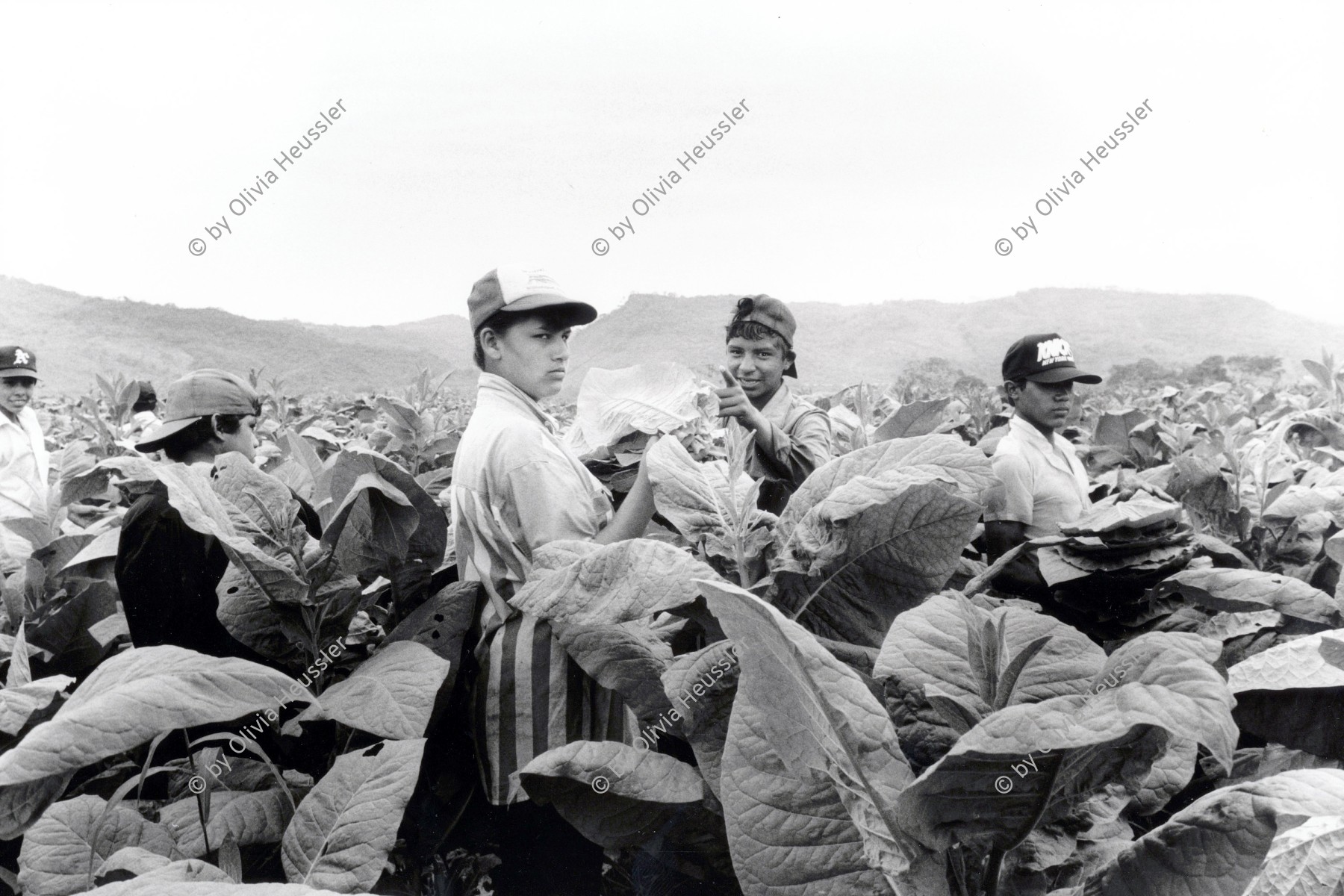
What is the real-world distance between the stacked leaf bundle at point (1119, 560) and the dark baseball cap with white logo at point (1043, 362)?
2.05 m

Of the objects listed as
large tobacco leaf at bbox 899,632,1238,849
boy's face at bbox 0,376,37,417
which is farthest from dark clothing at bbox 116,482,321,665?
boy's face at bbox 0,376,37,417

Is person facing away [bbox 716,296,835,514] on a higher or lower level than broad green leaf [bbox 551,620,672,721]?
higher

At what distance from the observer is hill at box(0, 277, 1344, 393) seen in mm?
79938

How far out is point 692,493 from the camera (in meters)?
1.53

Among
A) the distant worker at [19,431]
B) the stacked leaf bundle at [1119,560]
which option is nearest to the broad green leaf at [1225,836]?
the stacked leaf bundle at [1119,560]

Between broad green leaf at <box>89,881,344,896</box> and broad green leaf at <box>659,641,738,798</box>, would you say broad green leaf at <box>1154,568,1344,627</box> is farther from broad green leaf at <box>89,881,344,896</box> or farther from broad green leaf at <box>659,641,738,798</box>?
broad green leaf at <box>89,881,344,896</box>

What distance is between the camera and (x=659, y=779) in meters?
1.32

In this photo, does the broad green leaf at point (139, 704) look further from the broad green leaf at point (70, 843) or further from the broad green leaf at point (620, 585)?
the broad green leaf at point (620, 585)

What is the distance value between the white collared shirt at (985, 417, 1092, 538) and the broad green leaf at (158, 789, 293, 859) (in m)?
2.20

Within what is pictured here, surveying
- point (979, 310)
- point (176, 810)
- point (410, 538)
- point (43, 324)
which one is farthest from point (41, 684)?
point (979, 310)

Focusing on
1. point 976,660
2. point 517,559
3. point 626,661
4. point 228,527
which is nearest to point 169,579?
point 228,527

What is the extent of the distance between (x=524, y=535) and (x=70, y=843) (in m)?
1.04

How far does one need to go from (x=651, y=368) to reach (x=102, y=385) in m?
6.02

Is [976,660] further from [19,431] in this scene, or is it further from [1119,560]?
[19,431]
